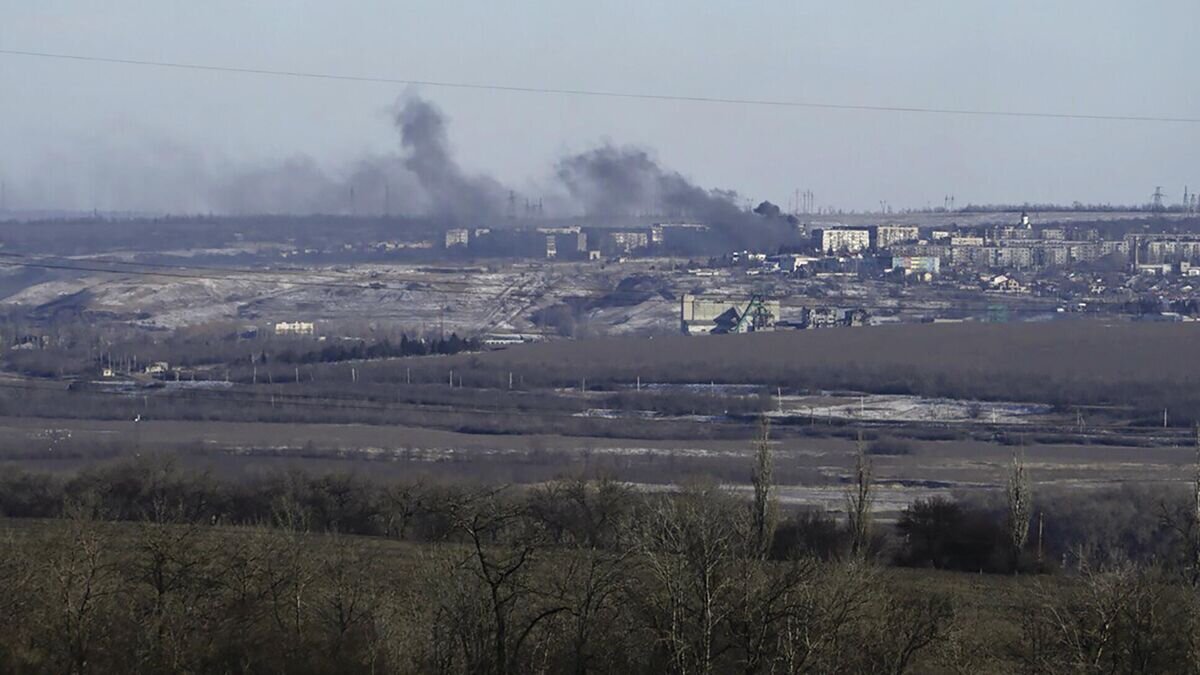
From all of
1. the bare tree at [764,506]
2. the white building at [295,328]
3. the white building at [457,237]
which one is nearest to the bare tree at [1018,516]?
the bare tree at [764,506]

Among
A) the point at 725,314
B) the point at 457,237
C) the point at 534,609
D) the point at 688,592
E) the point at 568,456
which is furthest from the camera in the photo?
the point at 457,237

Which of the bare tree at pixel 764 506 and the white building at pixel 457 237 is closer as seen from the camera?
the bare tree at pixel 764 506

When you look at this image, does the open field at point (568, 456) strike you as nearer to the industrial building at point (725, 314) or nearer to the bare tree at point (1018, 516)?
the bare tree at point (1018, 516)

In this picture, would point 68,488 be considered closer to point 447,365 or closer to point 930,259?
point 447,365

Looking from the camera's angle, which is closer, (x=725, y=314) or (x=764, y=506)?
(x=764, y=506)

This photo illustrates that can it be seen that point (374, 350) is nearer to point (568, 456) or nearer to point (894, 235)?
point (568, 456)

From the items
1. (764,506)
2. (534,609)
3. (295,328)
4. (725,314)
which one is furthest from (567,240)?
(534,609)

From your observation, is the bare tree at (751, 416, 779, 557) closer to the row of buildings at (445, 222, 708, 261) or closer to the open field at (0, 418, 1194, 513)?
the open field at (0, 418, 1194, 513)
